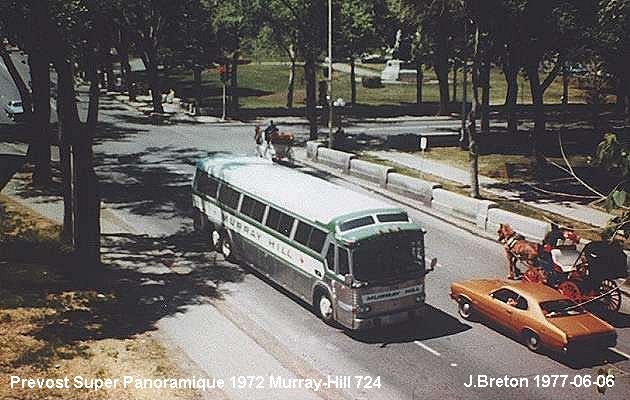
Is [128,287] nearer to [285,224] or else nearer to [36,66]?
[285,224]

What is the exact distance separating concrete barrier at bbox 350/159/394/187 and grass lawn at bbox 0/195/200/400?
51.2 feet

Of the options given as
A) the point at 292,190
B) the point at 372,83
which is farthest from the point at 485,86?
the point at 372,83

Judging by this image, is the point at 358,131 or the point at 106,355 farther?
the point at 358,131

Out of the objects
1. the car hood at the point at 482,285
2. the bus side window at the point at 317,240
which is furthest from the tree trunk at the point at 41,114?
the car hood at the point at 482,285

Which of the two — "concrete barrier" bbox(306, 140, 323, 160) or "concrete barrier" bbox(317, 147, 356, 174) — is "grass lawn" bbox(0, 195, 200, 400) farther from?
"concrete barrier" bbox(306, 140, 323, 160)

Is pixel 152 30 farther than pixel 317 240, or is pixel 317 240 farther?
pixel 152 30

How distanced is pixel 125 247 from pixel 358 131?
29.1m

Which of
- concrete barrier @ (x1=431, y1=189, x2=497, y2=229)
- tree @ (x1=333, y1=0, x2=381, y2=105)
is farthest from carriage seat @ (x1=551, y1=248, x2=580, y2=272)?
tree @ (x1=333, y1=0, x2=381, y2=105)

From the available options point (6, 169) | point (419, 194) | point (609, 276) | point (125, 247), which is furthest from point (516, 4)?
point (6, 169)

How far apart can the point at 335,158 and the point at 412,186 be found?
6864mm

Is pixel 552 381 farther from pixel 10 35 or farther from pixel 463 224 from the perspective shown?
pixel 10 35

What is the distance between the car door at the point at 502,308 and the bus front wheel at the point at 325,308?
4038 mm

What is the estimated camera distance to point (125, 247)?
2484 centimetres

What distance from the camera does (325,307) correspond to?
734 inches
